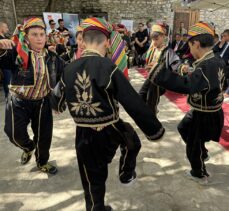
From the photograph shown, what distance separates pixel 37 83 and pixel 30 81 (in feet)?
0.28

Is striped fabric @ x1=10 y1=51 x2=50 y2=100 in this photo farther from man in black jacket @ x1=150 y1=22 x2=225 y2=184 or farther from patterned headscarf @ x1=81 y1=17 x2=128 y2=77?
man in black jacket @ x1=150 y1=22 x2=225 y2=184

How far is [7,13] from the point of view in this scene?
46.1 ft

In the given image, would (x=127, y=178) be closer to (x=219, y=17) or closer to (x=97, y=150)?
(x=97, y=150)

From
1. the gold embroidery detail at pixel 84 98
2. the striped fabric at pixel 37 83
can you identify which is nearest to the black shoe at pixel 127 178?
the gold embroidery detail at pixel 84 98

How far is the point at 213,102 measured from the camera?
2.82 meters

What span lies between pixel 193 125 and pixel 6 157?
289 centimetres

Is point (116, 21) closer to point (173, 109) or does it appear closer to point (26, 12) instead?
point (26, 12)

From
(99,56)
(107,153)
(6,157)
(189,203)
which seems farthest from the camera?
(6,157)

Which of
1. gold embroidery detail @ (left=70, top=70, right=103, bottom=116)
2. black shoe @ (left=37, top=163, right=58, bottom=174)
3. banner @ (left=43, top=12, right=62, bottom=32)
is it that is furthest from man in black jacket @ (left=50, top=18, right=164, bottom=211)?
banner @ (left=43, top=12, right=62, bottom=32)

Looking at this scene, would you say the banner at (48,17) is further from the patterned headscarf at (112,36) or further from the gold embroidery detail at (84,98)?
the gold embroidery detail at (84,98)

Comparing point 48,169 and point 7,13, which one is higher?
point 7,13

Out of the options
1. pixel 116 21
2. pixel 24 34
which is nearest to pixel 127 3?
pixel 116 21

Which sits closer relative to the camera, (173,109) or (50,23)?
(173,109)

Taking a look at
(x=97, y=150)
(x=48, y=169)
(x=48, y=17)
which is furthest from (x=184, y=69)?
(x=48, y=17)
